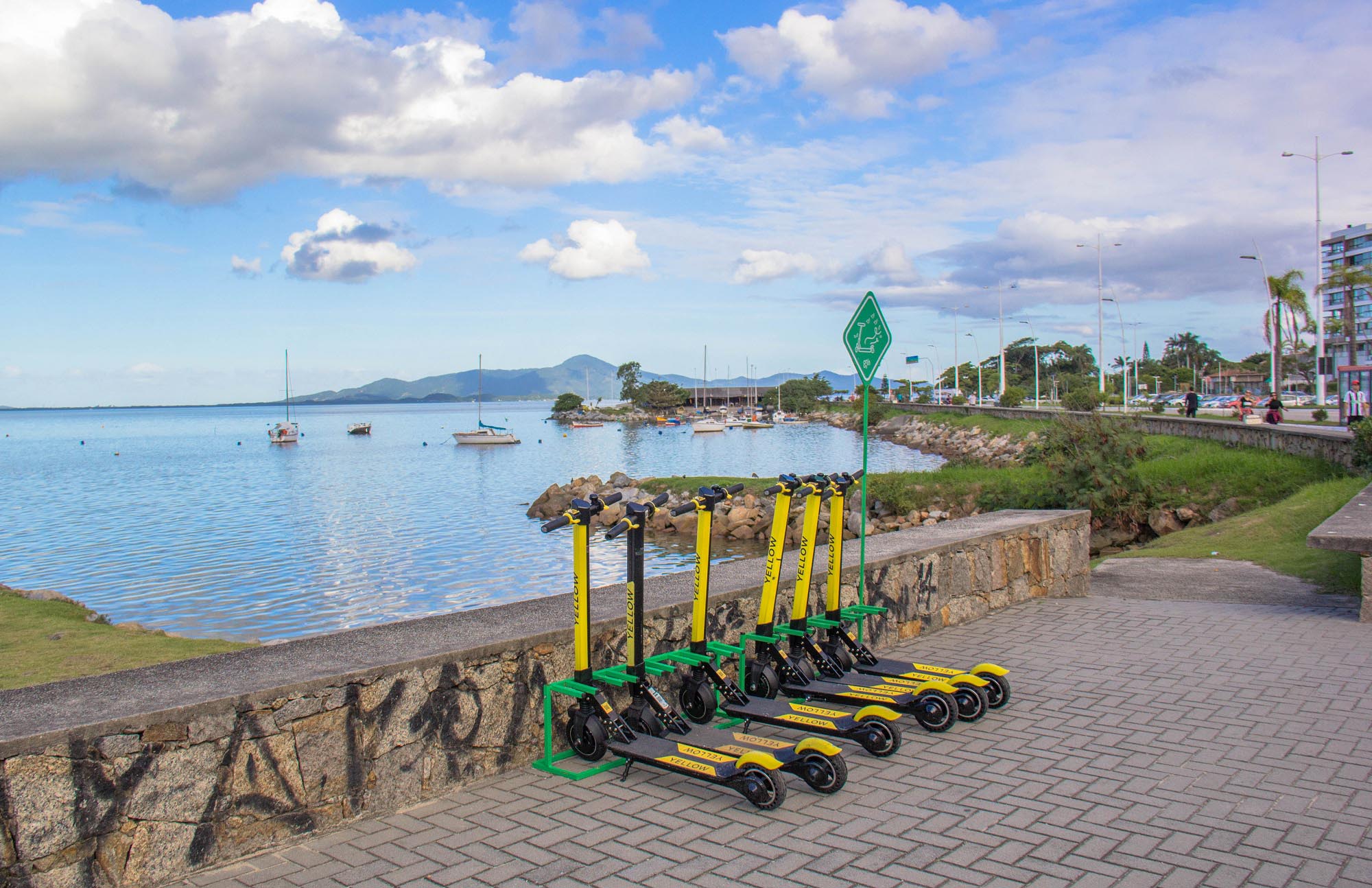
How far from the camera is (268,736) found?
4.01m

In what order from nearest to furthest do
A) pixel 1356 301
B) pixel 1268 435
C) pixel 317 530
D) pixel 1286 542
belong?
1. pixel 1286 542
2. pixel 1268 435
3. pixel 317 530
4. pixel 1356 301

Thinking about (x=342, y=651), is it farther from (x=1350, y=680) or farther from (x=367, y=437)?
(x=367, y=437)

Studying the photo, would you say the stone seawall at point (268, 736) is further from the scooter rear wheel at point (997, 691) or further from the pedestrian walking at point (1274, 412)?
the pedestrian walking at point (1274, 412)

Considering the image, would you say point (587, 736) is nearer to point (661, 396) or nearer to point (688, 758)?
point (688, 758)

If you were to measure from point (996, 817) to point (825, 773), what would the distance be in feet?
2.56

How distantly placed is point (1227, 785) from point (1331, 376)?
117 meters

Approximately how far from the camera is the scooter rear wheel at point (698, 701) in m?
5.55

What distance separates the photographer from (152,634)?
14.8m

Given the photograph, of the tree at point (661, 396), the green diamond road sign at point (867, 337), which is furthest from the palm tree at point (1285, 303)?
the tree at point (661, 396)

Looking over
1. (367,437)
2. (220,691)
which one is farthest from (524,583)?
(367,437)

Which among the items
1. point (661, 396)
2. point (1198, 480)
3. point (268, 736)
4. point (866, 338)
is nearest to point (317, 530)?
point (1198, 480)

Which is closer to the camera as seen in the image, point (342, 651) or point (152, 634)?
point (342, 651)

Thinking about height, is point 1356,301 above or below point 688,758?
above

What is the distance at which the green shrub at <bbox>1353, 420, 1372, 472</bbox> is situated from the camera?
57.6 ft
